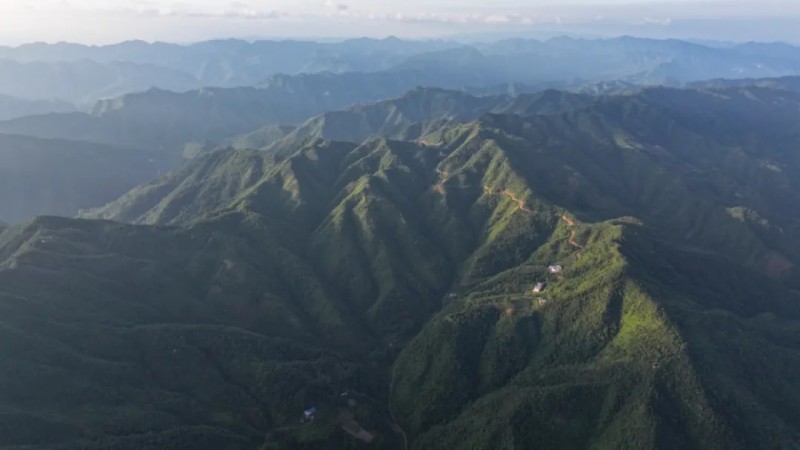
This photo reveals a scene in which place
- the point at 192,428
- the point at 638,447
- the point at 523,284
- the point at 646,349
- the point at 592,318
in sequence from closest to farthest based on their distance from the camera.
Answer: the point at 638,447, the point at 192,428, the point at 646,349, the point at 592,318, the point at 523,284

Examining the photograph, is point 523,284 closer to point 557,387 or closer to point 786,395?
A: point 557,387

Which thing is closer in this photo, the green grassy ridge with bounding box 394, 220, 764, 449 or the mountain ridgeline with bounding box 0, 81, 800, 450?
the green grassy ridge with bounding box 394, 220, 764, 449

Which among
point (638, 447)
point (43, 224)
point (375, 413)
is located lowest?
point (375, 413)

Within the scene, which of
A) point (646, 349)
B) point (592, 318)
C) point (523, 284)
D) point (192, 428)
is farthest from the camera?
point (523, 284)

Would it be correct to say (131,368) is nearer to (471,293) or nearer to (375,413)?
(375,413)

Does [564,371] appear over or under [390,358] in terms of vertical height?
over

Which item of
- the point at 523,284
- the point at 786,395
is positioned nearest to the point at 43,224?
the point at 523,284

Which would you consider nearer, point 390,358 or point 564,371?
point 564,371

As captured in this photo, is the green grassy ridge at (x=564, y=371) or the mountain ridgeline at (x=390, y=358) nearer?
the green grassy ridge at (x=564, y=371)

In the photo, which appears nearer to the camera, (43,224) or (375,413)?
(375,413)

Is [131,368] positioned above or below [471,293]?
above
